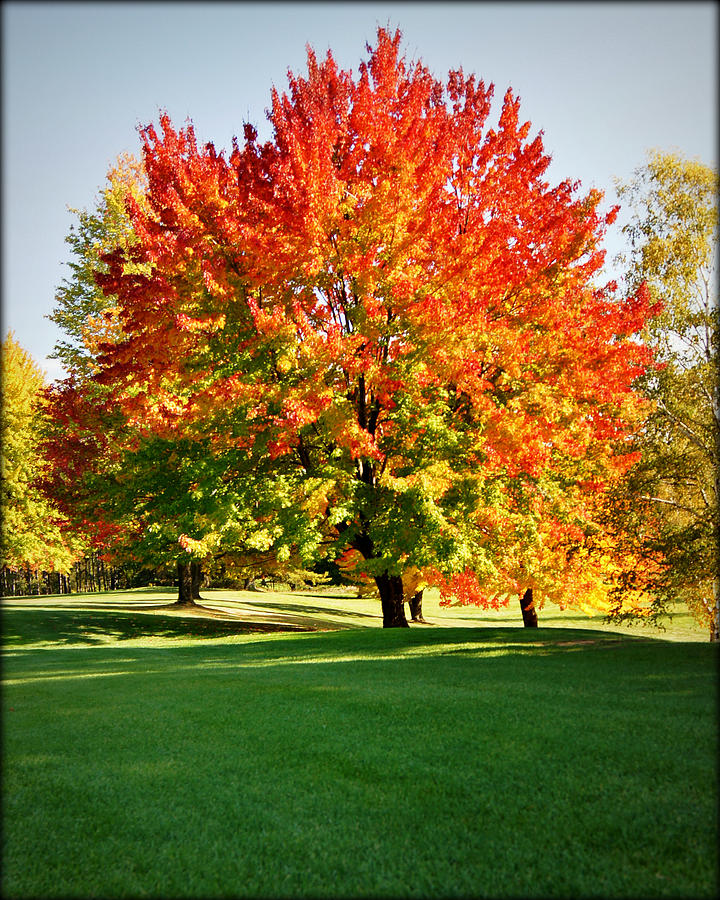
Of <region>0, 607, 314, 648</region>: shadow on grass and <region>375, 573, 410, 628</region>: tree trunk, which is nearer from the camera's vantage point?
<region>0, 607, 314, 648</region>: shadow on grass

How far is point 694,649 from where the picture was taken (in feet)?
30.7

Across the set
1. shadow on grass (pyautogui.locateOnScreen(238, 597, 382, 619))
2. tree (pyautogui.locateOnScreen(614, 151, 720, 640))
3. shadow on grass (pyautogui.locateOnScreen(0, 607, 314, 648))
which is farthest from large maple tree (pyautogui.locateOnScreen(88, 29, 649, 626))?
shadow on grass (pyautogui.locateOnScreen(238, 597, 382, 619))

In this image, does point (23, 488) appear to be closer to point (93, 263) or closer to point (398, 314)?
point (93, 263)

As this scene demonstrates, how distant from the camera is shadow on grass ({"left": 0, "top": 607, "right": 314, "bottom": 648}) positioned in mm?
16766

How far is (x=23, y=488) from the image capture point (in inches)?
1172

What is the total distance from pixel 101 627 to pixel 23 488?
13960mm

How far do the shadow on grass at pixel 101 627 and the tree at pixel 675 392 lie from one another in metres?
10.9

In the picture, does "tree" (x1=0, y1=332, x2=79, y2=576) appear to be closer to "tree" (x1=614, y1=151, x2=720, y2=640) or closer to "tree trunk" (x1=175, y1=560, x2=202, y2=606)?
"tree trunk" (x1=175, y1=560, x2=202, y2=606)

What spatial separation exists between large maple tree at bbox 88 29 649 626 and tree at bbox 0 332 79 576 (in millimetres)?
17981

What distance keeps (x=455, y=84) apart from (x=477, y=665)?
13.0 metres

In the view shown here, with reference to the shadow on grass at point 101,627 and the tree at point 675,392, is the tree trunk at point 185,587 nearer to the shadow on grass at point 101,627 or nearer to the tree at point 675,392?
the shadow on grass at point 101,627

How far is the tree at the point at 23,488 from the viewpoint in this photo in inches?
1139

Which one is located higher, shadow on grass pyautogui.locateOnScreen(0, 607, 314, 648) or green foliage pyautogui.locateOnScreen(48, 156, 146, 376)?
green foliage pyautogui.locateOnScreen(48, 156, 146, 376)

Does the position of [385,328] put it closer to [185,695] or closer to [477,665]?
[477,665]
